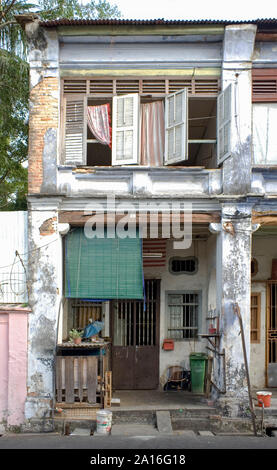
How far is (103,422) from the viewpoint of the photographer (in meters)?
9.62

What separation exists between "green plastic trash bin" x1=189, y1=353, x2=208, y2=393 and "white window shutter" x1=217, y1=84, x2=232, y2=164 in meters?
4.65

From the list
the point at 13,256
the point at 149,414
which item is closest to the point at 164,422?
the point at 149,414

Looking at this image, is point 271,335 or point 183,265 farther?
point 183,265

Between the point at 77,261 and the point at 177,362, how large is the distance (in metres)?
4.04

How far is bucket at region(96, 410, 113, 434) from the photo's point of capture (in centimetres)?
961

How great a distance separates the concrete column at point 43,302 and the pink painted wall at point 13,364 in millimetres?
123

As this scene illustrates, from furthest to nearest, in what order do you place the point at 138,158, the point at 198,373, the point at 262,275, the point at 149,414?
the point at 262,275, the point at 198,373, the point at 138,158, the point at 149,414

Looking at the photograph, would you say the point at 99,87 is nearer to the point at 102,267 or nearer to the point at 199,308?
the point at 102,267

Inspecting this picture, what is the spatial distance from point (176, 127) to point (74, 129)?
2.15m

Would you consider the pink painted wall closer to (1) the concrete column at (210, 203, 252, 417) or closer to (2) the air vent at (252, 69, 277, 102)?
(1) the concrete column at (210, 203, 252, 417)

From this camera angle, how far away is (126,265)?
1078 cm

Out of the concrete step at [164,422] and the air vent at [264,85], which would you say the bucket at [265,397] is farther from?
the air vent at [264,85]

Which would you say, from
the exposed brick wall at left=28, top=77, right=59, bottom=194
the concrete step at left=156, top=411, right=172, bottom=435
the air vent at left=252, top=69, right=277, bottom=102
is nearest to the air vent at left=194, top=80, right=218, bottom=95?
the air vent at left=252, top=69, right=277, bottom=102
